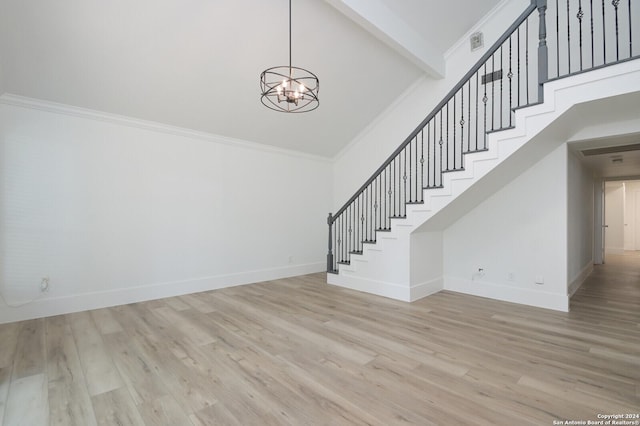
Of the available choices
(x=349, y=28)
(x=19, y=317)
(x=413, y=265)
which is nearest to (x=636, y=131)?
(x=413, y=265)

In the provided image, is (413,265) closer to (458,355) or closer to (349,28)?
(458,355)

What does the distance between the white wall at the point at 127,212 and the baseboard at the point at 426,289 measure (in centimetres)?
267

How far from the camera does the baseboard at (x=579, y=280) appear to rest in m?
4.32

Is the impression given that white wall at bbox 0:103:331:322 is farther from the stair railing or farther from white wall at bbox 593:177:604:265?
white wall at bbox 593:177:604:265

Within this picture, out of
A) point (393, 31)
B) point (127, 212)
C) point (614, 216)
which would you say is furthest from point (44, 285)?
point (614, 216)

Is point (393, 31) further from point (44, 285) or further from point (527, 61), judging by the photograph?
point (44, 285)

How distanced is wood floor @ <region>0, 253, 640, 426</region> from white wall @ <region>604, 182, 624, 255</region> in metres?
7.31

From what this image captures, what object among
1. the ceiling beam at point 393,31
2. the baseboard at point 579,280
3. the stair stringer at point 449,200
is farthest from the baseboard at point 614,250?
the ceiling beam at point 393,31

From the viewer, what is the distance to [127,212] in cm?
420

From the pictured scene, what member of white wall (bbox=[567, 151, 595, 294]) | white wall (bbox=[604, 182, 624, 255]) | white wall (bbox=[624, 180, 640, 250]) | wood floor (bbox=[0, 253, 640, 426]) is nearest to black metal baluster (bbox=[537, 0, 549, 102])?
white wall (bbox=[567, 151, 595, 294])

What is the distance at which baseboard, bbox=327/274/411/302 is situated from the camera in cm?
Answer: 423

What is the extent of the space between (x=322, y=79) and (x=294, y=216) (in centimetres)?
273

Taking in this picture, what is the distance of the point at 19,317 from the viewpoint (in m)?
3.49

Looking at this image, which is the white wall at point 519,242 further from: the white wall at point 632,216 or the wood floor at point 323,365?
the white wall at point 632,216
